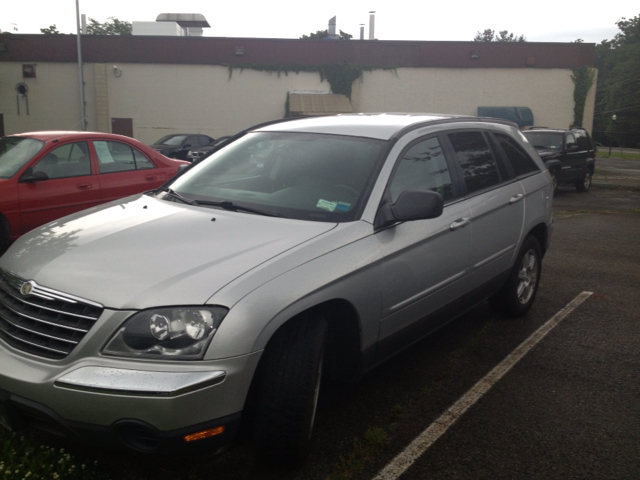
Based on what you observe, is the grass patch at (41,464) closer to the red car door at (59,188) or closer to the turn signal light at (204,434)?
the turn signal light at (204,434)

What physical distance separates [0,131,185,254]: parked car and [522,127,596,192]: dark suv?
1136cm

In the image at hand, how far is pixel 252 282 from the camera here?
2797mm

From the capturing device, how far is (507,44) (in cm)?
3300

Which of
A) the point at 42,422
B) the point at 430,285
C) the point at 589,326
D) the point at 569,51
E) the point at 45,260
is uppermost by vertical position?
the point at 569,51

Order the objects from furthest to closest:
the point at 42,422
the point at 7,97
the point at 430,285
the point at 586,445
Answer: the point at 7,97
the point at 430,285
the point at 586,445
the point at 42,422

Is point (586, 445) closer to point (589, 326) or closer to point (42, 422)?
point (589, 326)

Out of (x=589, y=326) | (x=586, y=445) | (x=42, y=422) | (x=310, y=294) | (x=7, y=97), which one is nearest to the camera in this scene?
(x=42, y=422)

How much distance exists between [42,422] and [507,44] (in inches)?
1336

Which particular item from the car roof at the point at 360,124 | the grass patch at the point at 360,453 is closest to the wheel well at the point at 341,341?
the grass patch at the point at 360,453

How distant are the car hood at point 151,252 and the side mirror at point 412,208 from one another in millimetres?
342

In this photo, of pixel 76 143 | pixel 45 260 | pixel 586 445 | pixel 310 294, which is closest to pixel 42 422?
pixel 45 260

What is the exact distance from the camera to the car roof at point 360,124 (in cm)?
418

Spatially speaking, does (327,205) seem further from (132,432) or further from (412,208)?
(132,432)

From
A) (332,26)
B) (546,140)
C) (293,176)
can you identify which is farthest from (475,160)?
(332,26)
